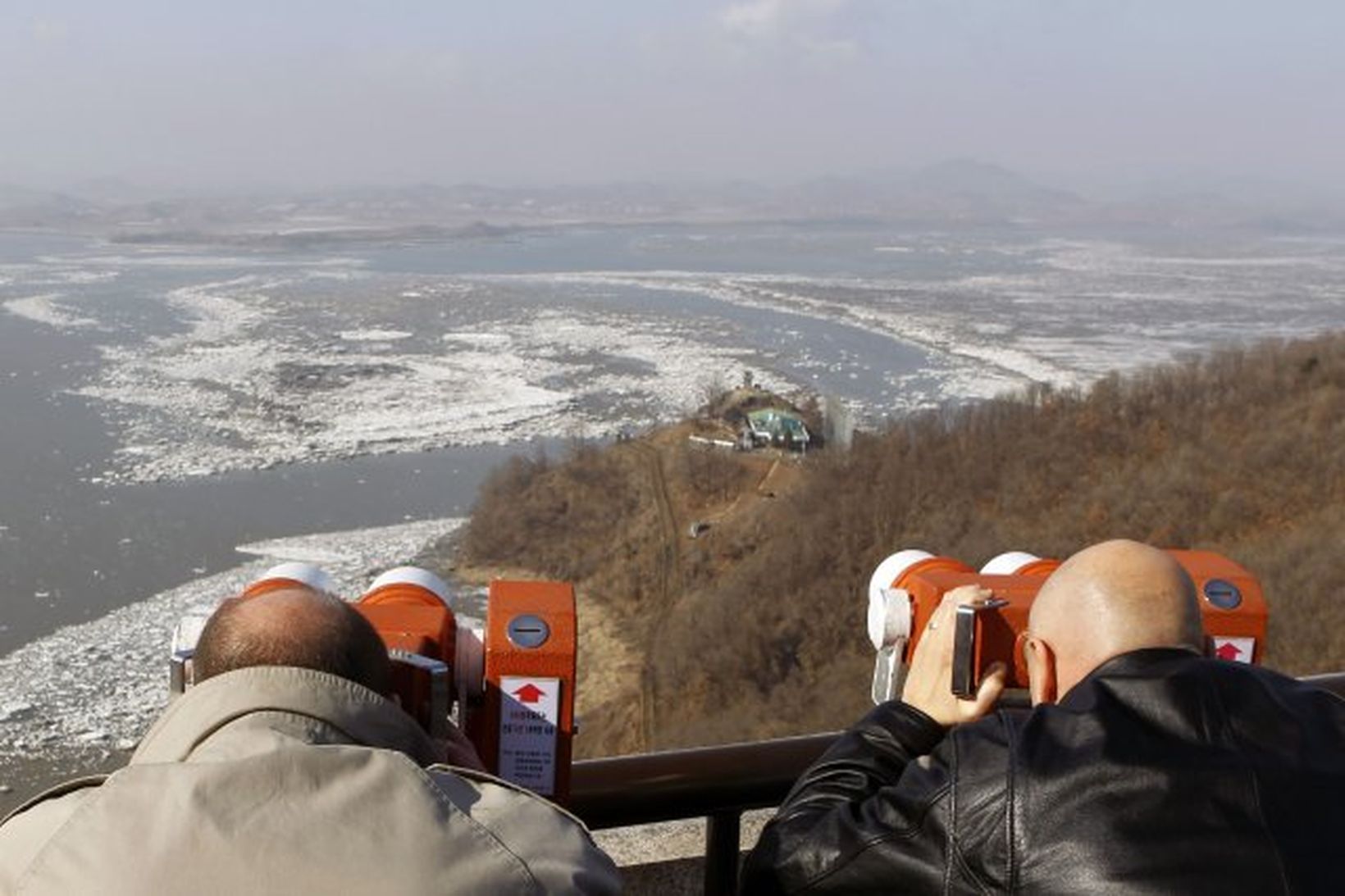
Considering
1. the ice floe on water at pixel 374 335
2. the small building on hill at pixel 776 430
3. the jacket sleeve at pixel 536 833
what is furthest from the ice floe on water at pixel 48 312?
the jacket sleeve at pixel 536 833

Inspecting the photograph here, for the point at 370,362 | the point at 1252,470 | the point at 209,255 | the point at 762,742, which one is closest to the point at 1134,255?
the point at 209,255

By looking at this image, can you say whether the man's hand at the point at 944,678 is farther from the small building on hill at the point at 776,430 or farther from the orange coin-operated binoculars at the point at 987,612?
the small building on hill at the point at 776,430

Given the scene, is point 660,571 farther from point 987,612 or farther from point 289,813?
point 289,813

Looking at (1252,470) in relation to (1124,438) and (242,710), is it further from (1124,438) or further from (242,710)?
(242,710)

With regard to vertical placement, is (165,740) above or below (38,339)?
above

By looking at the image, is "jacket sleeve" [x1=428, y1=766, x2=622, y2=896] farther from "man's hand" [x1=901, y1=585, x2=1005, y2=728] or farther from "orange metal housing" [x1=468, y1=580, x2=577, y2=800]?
"man's hand" [x1=901, y1=585, x2=1005, y2=728]

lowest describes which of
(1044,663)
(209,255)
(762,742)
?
(209,255)

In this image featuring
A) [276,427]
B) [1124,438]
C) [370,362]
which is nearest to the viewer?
[1124,438]
